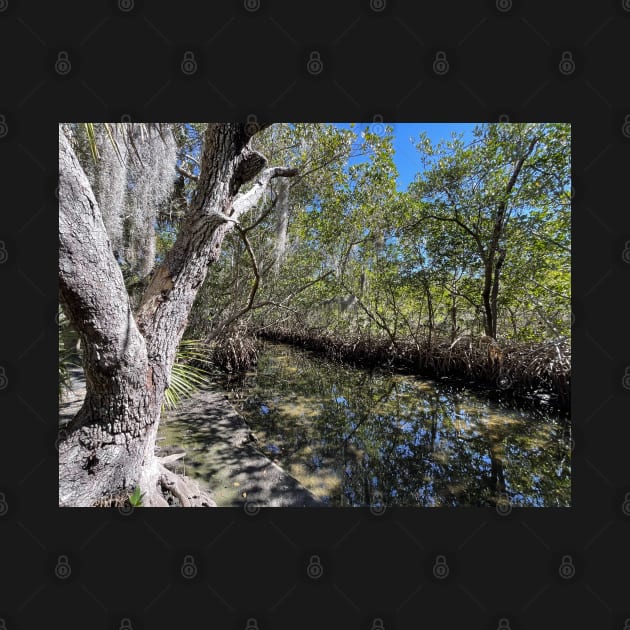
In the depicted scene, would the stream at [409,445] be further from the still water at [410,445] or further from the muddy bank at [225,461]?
the muddy bank at [225,461]

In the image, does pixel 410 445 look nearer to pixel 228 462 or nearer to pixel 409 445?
pixel 409 445

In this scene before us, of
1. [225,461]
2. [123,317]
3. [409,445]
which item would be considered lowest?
[225,461]

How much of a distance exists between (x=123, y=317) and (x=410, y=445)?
12.7 feet

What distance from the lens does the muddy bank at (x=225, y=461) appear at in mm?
2549

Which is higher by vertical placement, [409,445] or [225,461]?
[409,445]

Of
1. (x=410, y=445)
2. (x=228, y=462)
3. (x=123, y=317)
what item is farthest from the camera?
(x=410, y=445)

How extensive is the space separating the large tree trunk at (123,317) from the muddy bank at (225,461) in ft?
2.74

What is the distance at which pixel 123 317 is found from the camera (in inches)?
58.5

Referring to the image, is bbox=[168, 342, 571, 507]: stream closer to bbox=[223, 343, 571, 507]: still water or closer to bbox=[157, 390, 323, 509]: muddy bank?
bbox=[223, 343, 571, 507]: still water

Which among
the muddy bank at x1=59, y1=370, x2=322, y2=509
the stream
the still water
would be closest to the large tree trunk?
the muddy bank at x1=59, y1=370, x2=322, y2=509

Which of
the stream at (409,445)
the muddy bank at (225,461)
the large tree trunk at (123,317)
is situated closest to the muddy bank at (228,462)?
the muddy bank at (225,461)

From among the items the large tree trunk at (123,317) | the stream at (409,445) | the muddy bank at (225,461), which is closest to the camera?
the large tree trunk at (123,317)

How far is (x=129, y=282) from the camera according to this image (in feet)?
21.7

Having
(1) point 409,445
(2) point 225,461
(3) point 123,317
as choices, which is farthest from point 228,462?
(1) point 409,445
